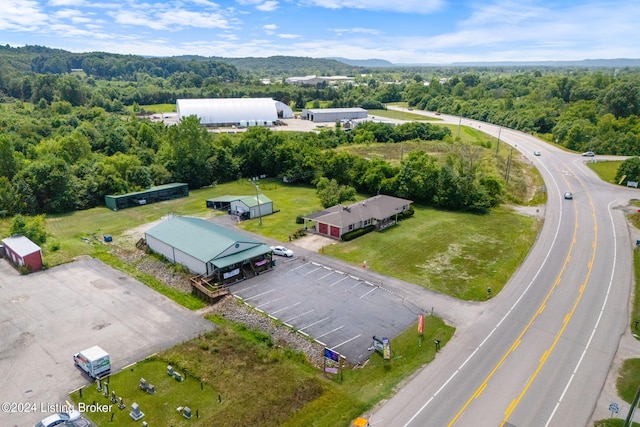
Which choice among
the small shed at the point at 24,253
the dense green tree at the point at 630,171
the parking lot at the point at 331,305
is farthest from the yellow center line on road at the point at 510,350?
the small shed at the point at 24,253

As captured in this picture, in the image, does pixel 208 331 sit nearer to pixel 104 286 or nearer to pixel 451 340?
pixel 104 286

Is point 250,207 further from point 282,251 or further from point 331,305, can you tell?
point 331,305

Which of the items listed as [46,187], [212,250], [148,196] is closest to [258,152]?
[148,196]

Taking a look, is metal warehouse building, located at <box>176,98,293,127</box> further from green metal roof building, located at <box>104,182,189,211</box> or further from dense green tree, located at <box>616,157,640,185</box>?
dense green tree, located at <box>616,157,640,185</box>

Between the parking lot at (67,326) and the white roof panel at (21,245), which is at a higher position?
the white roof panel at (21,245)

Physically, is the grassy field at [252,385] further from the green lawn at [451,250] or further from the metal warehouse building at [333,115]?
the metal warehouse building at [333,115]

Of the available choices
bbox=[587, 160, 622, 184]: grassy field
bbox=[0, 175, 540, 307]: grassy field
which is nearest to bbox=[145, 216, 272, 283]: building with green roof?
bbox=[0, 175, 540, 307]: grassy field
